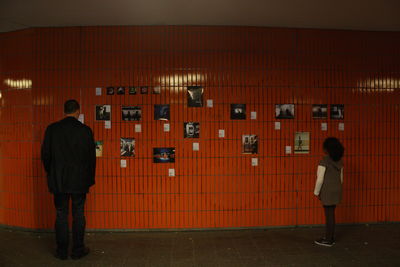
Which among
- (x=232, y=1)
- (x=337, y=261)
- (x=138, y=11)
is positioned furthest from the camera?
(x=138, y=11)

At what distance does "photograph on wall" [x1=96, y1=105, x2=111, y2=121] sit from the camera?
4.79 metres

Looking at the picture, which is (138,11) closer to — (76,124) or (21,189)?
(76,124)

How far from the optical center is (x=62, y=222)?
3.71 meters

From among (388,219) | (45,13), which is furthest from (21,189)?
(388,219)

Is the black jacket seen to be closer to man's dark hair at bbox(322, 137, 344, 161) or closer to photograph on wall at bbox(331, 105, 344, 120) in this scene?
man's dark hair at bbox(322, 137, 344, 161)

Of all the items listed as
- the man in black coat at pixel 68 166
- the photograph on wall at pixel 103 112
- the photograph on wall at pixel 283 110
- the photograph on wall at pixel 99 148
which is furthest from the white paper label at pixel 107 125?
the photograph on wall at pixel 283 110

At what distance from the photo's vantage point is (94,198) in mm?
4805

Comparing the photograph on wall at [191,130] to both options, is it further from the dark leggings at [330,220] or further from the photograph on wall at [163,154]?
the dark leggings at [330,220]

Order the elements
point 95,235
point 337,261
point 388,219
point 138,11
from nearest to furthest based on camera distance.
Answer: point 337,261
point 138,11
point 95,235
point 388,219

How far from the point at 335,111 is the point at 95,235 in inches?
172

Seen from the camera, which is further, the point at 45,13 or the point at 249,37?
the point at 249,37

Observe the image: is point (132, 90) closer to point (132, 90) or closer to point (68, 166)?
point (132, 90)

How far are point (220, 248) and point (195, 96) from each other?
2.31 meters

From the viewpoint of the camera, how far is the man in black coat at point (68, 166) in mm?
3619
